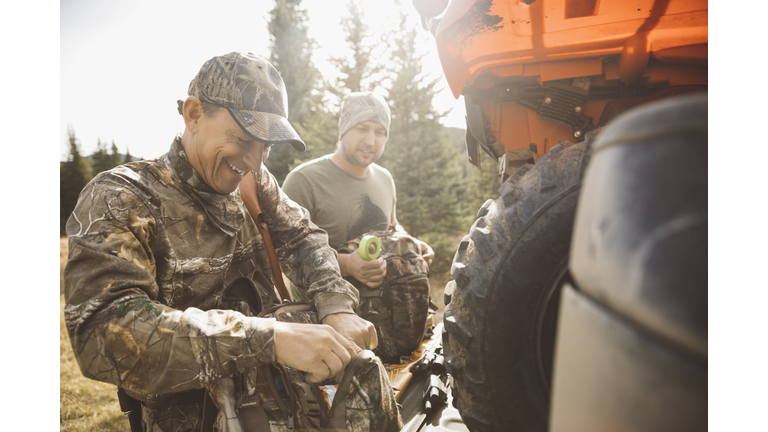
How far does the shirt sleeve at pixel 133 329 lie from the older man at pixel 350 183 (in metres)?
1.96

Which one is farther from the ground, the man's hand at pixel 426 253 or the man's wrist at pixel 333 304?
the man's hand at pixel 426 253

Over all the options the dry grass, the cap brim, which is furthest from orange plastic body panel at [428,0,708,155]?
the dry grass

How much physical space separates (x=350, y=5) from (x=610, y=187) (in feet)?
54.8

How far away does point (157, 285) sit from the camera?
1.44m

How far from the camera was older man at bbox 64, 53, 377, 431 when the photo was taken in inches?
48.3

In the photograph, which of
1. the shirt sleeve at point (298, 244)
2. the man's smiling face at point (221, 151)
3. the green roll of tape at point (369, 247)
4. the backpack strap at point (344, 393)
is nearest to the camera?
the backpack strap at point (344, 393)

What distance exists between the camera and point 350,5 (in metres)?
14.9

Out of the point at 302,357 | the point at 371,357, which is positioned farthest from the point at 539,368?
the point at 302,357

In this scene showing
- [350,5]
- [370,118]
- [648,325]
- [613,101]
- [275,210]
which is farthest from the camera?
[350,5]

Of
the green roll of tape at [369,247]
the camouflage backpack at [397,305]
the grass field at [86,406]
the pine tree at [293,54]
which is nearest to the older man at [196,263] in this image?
the green roll of tape at [369,247]

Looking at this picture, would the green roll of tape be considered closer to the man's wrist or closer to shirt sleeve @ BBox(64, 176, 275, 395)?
the man's wrist

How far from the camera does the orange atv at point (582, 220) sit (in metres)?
0.39

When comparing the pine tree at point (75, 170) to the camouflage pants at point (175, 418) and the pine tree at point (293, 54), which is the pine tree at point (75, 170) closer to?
the camouflage pants at point (175, 418)

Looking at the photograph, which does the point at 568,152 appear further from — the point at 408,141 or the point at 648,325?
the point at 408,141
